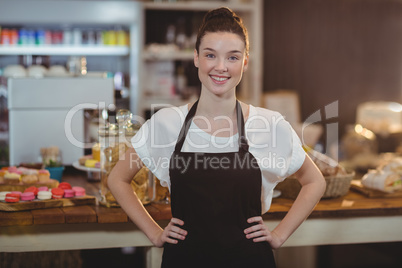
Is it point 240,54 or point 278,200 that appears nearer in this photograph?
point 240,54

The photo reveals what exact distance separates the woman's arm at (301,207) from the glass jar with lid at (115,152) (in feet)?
1.84

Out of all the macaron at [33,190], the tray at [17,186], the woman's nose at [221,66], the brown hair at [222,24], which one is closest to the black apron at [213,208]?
the woman's nose at [221,66]

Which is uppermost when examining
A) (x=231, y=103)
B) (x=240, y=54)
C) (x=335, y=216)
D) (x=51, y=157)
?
(x=240, y=54)

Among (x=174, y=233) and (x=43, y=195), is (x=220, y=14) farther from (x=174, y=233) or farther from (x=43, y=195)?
(x=43, y=195)

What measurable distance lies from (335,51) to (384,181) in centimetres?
358

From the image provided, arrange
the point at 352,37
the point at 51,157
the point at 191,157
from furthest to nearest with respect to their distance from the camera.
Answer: the point at 352,37
the point at 51,157
the point at 191,157

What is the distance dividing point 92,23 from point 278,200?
286 cm

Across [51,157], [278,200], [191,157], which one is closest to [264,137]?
[191,157]

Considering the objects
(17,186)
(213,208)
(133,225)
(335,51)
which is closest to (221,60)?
(213,208)

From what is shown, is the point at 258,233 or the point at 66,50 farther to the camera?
the point at 66,50

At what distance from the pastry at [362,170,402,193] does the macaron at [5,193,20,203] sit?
1.44 meters

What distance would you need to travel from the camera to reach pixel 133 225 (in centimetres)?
186

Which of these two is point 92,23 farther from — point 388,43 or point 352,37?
point 388,43

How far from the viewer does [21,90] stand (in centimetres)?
315
